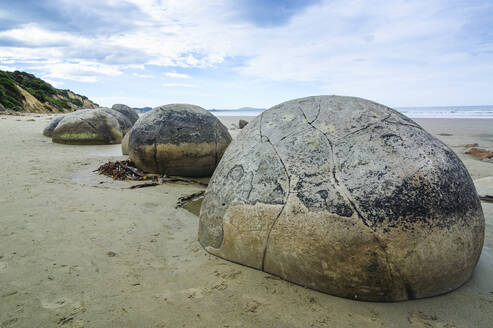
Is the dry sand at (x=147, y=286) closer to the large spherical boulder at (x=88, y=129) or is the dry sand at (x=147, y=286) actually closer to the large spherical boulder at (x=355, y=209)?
the large spherical boulder at (x=355, y=209)

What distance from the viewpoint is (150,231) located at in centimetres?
335

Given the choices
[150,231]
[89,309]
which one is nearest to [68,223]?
[150,231]

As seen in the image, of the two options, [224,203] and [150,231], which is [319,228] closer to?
[224,203]

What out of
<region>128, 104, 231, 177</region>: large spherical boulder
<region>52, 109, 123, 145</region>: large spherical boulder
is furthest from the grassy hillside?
<region>128, 104, 231, 177</region>: large spherical boulder

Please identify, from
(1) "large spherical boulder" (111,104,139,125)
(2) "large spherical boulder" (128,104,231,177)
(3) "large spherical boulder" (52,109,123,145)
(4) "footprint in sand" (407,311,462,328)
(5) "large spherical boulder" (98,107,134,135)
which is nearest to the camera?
(4) "footprint in sand" (407,311,462,328)

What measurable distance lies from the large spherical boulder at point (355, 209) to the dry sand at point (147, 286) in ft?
0.45

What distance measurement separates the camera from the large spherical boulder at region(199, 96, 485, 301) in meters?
2.09

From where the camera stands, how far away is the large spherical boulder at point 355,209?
2.09 meters

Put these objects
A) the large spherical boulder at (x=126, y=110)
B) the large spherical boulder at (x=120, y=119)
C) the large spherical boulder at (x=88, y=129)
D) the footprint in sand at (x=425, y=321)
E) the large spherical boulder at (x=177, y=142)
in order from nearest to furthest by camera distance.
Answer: the footprint in sand at (x=425, y=321), the large spherical boulder at (x=177, y=142), the large spherical boulder at (x=88, y=129), the large spherical boulder at (x=120, y=119), the large spherical boulder at (x=126, y=110)

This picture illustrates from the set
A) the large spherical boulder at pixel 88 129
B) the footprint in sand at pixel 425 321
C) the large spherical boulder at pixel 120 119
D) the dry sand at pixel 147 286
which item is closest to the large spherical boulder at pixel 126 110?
the large spherical boulder at pixel 120 119

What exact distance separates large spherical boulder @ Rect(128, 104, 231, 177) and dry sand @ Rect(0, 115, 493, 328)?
7.01ft

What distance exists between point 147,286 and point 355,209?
4.89 feet

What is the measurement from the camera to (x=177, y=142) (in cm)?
577

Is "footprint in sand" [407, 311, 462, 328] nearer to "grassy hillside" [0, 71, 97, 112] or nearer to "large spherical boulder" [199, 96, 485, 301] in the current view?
"large spherical boulder" [199, 96, 485, 301]
